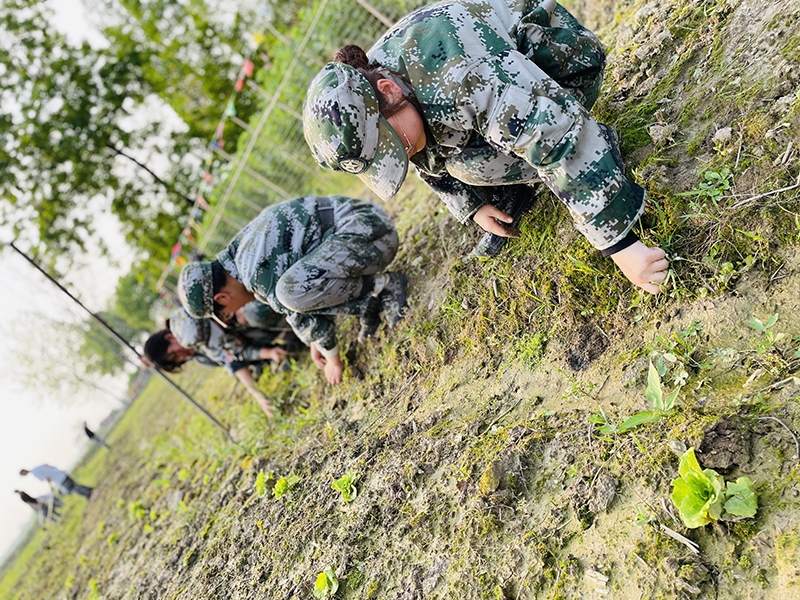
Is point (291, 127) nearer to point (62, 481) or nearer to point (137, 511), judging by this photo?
point (137, 511)

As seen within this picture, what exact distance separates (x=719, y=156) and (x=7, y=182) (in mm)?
13273

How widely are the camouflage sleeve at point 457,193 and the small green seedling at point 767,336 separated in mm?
1291

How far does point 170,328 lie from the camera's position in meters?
4.89

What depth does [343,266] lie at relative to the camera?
11.0 ft

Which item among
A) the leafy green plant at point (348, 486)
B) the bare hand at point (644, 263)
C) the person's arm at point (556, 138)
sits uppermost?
the person's arm at point (556, 138)

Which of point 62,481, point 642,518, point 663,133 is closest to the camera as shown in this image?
point 642,518

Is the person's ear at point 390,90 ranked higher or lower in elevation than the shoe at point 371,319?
higher

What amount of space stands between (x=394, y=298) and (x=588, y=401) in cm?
166

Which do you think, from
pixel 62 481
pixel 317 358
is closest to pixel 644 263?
pixel 317 358

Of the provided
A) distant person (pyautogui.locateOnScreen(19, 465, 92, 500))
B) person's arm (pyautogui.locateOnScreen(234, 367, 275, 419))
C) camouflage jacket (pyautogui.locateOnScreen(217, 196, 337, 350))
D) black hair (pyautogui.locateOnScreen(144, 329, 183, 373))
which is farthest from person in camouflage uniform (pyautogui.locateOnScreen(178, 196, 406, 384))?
distant person (pyautogui.locateOnScreen(19, 465, 92, 500))

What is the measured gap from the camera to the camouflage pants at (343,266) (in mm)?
3289

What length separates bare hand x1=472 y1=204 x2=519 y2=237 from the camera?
2572 mm

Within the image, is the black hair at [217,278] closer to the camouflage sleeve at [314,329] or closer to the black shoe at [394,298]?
the camouflage sleeve at [314,329]

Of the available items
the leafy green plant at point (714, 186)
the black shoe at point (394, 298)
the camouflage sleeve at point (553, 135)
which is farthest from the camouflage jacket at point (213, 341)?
the leafy green plant at point (714, 186)
